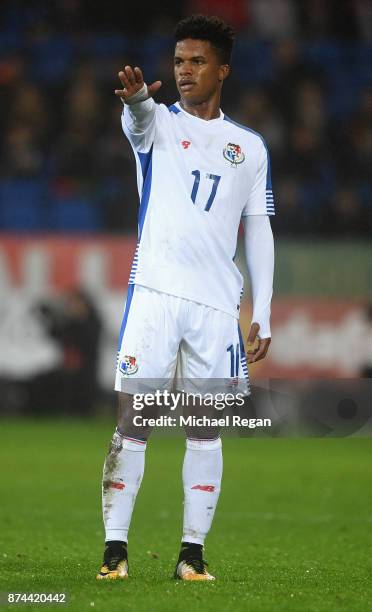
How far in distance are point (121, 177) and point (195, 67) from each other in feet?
32.3

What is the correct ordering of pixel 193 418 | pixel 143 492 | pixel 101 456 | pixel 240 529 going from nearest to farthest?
pixel 193 418 < pixel 240 529 < pixel 143 492 < pixel 101 456

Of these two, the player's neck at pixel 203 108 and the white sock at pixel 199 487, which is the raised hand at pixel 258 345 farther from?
the player's neck at pixel 203 108

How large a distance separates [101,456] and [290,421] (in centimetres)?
491

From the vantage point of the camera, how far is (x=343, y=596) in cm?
499

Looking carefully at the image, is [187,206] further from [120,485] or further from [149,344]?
[120,485]

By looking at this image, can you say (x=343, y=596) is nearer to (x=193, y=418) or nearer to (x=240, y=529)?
(x=193, y=418)

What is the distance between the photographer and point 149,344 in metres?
5.18

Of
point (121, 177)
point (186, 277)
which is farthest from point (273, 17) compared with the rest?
point (186, 277)

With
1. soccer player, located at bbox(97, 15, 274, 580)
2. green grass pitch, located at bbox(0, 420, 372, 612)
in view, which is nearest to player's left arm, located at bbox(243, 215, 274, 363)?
soccer player, located at bbox(97, 15, 274, 580)

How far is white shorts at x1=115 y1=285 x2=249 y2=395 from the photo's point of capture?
5188 mm

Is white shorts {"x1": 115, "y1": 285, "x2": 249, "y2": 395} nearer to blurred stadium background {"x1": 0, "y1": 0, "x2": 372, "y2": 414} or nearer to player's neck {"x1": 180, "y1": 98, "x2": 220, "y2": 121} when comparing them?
player's neck {"x1": 180, "y1": 98, "x2": 220, "y2": 121}

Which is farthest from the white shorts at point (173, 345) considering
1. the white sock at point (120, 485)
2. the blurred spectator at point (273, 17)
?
the blurred spectator at point (273, 17)

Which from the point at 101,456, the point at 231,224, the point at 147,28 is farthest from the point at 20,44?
the point at 231,224

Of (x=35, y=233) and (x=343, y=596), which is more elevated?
(x=35, y=233)
